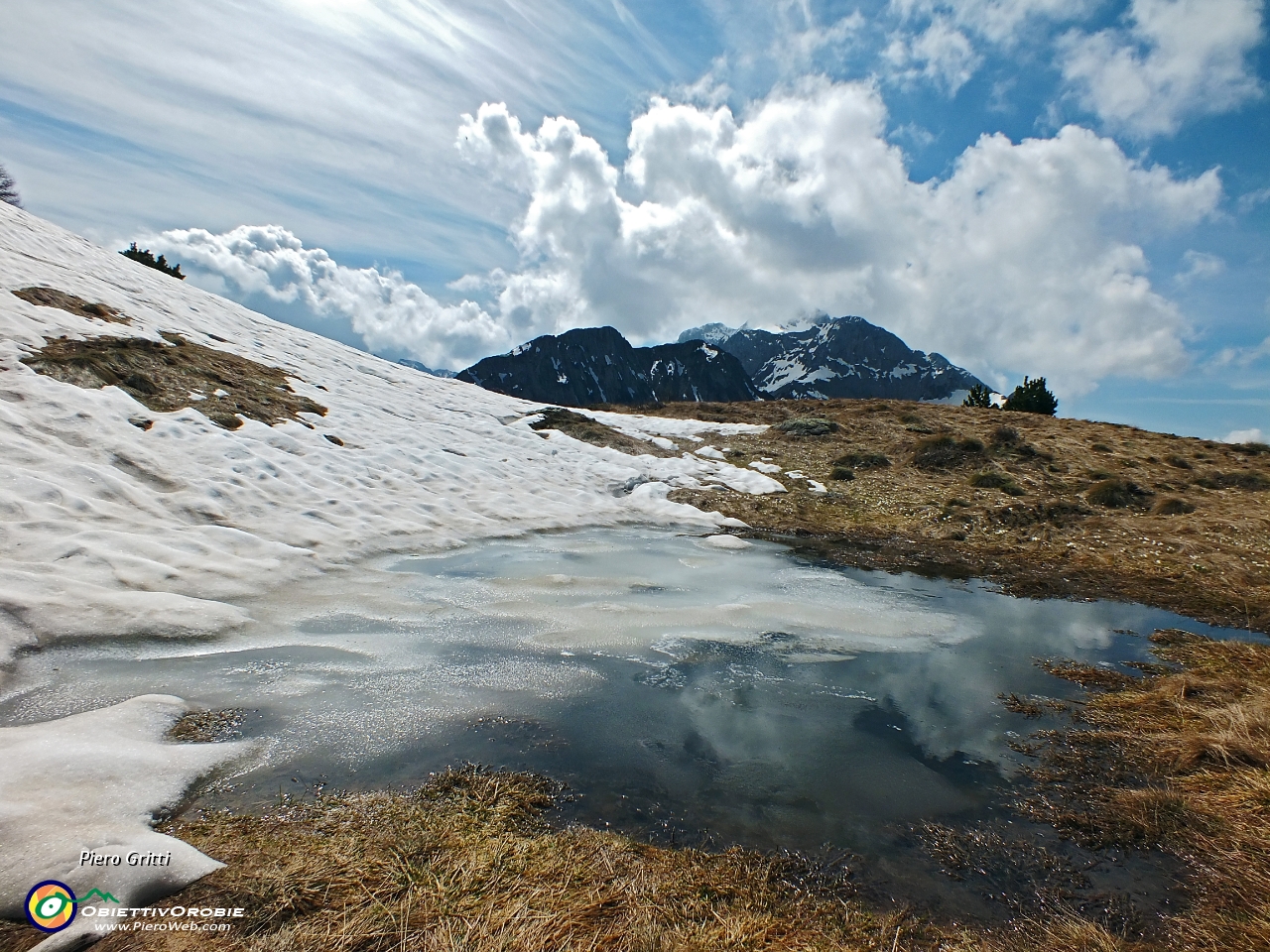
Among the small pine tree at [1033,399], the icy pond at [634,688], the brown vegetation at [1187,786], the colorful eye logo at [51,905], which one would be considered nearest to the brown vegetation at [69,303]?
the icy pond at [634,688]

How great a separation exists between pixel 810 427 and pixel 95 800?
32.2 m

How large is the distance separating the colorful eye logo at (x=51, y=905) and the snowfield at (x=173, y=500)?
73 millimetres

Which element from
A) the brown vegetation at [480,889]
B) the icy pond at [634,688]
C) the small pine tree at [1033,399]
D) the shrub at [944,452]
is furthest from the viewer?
the small pine tree at [1033,399]

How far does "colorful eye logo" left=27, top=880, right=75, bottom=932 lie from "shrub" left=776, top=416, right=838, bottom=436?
104ft

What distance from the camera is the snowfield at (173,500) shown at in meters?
4.49

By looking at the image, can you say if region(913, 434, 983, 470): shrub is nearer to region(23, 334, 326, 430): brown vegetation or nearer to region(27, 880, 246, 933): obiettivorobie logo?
region(23, 334, 326, 430): brown vegetation

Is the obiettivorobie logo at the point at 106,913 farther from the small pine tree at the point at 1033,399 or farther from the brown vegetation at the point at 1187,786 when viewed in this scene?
the small pine tree at the point at 1033,399

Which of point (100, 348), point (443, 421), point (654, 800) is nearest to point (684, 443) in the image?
point (443, 421)

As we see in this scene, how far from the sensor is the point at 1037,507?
2022 centimetres

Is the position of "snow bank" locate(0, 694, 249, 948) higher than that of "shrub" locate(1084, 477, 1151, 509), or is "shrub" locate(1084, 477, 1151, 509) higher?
"shrub" locate(1084, 477, 1151, 509)

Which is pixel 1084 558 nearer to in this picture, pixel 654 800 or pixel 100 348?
pixel 654 800

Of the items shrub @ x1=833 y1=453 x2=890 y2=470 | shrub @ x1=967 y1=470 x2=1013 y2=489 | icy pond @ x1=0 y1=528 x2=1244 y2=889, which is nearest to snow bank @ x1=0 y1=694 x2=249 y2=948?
icy pond @ x1=0 y1=528 x2=1244 y2=889

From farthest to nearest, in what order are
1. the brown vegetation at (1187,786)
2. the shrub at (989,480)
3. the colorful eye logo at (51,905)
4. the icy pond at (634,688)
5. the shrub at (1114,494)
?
the shrub at (989,480) → the shrub at (1114,494) → the icy pond at (634,688) → the brown vegetation at (1187,786) → the colorful eye logo at (51,905)

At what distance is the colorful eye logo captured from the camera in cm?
319
